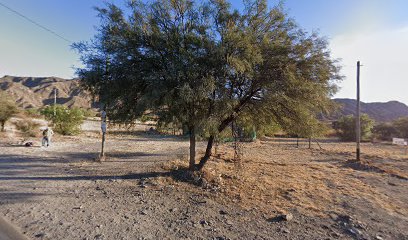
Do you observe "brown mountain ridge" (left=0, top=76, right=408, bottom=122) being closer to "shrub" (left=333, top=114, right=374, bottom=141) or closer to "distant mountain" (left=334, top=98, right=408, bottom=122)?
"distant mountain" (left=334, top=98, right=408, bottom=122)

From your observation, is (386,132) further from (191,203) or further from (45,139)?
(191,203)

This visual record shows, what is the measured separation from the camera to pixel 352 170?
1491 centimetres

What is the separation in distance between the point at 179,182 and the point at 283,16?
6324 mm

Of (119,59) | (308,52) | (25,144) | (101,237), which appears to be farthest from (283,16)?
(25,144)

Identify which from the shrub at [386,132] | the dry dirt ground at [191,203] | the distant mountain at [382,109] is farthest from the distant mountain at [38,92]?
the distant mountain at [382,109]

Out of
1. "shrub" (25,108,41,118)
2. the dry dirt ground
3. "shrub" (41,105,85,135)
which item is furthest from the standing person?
"shrub" (25,108,41,118)

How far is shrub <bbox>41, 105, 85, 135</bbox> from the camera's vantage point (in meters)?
27.1

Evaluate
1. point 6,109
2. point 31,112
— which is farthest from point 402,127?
point 31,112

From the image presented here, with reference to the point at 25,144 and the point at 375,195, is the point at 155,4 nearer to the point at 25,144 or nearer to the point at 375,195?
the point at 375,195

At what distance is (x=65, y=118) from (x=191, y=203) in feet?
77.4

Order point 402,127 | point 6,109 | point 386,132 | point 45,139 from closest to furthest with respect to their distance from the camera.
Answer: point 45,139
point 6,109
point 402,127
point 386,132

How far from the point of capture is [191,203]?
739 centimetres

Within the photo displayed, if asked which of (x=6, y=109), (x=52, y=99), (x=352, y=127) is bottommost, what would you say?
(x=352, y=127)

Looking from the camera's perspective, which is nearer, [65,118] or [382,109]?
[65,118]
